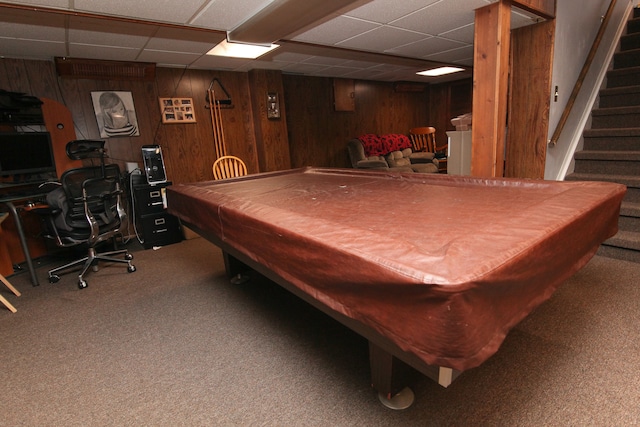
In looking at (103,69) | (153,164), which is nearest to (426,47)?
(153,164)

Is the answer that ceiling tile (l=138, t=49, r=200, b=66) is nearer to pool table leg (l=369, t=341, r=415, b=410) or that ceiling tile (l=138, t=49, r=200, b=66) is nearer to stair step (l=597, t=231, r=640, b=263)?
pool table leg (l=369, t=341, r=415, b=410)

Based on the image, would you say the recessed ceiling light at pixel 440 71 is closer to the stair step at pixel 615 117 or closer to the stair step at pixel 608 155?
the stair step at pixel 615 117

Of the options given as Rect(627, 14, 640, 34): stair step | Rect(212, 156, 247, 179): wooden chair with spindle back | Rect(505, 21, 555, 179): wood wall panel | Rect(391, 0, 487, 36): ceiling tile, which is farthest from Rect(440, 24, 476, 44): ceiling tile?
Rect(212, 156, 247, 179): wooden chair with spindle back

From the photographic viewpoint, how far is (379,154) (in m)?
6.09

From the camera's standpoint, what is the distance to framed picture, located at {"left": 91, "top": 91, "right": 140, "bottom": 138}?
4070mm

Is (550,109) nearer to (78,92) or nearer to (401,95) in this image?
(401,95)

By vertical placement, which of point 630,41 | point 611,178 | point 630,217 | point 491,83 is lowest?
point 630,217

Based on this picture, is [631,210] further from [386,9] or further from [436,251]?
[436,251]

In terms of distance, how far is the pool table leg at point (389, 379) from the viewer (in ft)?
4.22

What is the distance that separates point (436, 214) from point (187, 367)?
1508mm

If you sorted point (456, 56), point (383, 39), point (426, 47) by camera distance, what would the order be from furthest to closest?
point (456, 56)
point (426, 47)
point (383, 39)

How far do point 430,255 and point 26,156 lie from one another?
427 cm

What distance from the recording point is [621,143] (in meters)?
3.33

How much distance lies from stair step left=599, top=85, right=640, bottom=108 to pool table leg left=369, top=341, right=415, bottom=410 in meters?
4.17
